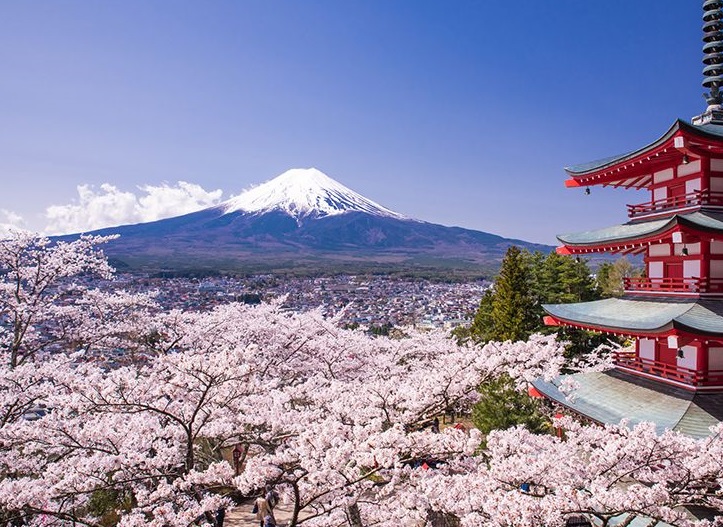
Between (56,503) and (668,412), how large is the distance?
29.1 feet

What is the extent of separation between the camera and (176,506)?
5801 mm

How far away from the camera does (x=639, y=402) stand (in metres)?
7.22

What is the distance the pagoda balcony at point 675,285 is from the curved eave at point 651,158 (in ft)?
6.47

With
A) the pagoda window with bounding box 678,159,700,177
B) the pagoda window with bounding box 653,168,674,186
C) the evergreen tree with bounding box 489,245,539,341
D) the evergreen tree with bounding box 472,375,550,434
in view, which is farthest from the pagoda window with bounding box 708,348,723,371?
the evergreen tree with bounding box 489,245,539,341

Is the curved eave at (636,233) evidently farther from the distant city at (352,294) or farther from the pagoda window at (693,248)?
the distant city at (352,294)

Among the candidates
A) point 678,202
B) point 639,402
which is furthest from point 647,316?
point 678,202

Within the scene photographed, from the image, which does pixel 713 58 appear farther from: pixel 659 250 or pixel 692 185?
pixel 659 250

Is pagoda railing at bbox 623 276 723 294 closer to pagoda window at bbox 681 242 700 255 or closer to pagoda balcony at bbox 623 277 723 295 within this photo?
pagoda balcony at bbox 623 277 723 295

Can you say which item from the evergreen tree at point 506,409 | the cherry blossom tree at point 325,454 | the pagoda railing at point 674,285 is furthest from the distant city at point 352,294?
the pagoda railing at point 674,285

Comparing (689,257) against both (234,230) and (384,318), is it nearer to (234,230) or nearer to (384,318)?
(384,318)

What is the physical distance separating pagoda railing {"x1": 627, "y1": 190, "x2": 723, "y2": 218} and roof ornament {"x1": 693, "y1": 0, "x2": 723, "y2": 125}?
1.47 m

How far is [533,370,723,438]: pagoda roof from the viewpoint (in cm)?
632

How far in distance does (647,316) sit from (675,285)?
2.61ft

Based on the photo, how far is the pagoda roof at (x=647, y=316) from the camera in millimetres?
6441
